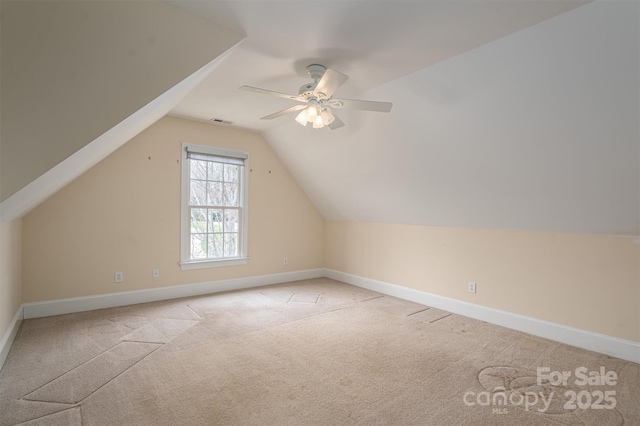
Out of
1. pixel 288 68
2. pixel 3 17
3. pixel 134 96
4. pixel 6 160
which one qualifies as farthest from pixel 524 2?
pixel 6 160

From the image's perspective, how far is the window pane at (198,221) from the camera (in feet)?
15.4

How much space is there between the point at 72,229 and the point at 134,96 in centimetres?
262

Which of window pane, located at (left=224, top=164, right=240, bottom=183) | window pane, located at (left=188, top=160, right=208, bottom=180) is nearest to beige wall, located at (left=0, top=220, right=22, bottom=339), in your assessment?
window pane, located at (left=188, top=160, right=208, bottom=180)

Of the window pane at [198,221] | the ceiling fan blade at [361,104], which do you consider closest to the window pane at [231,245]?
the window pane at [198,221]

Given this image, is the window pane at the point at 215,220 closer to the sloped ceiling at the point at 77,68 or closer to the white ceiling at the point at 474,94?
the white ceiling at the point at 474,94

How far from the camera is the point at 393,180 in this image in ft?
13.7

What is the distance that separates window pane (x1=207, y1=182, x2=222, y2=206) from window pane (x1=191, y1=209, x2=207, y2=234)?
0.17 meters

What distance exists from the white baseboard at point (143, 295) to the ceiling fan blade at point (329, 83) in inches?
132

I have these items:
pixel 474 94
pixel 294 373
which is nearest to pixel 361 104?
pixel 474 94

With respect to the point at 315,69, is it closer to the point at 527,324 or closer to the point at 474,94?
the point at 474,94

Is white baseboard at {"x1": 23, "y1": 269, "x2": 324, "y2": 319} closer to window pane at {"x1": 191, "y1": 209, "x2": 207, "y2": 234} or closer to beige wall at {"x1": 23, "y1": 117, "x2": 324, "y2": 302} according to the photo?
beige wall at {"x1": 23, "y1": 117, "x2": 324, "y2": 302}

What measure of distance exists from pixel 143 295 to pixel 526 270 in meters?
4.54

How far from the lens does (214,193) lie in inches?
193

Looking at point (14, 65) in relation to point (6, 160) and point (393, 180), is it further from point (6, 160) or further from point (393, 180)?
point (393, 180)
